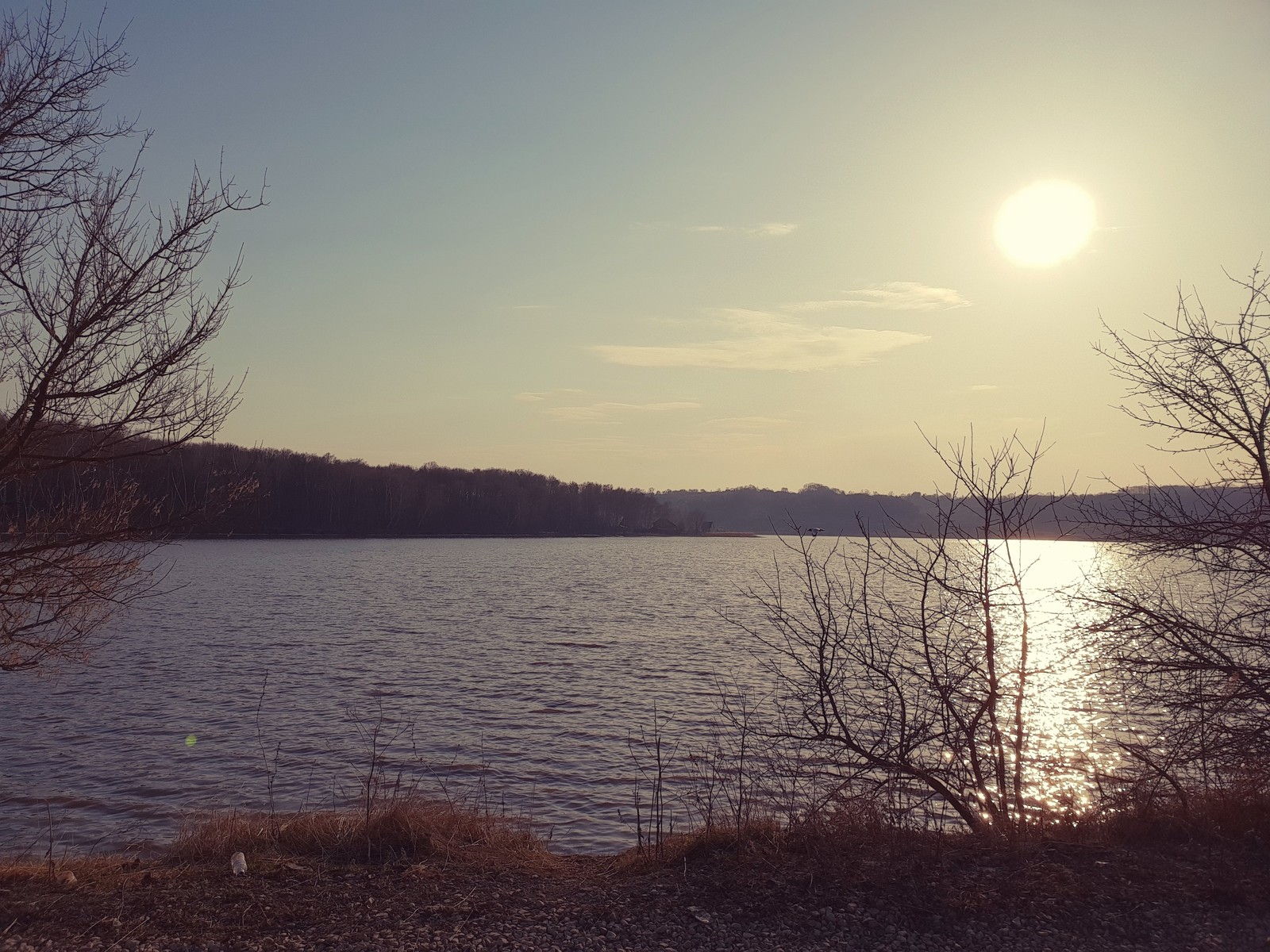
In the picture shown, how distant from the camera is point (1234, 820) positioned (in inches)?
304

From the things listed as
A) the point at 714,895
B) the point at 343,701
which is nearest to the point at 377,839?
the point at 714,895

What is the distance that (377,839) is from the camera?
8750 millimetres

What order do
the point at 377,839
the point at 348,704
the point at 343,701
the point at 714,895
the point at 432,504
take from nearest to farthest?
1. the point at 714,895
2. the point at 377,839
3. the point at 348,704
4. the point at 343,701
5. the point at 432,504

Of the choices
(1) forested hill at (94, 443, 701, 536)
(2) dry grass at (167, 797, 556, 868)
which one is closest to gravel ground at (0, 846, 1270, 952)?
(2) dry grass at (167, 797, 556, 868)

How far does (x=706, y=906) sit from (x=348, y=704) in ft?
51.7

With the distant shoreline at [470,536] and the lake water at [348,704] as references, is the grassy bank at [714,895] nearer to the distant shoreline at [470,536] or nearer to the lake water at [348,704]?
Answer: the lake water at [348,704]

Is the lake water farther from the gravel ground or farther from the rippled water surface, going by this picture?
the gravel ground

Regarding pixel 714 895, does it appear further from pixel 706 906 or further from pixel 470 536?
pixel 470 536

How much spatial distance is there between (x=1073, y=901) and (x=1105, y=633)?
2.97 meters

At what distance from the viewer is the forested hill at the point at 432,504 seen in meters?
115

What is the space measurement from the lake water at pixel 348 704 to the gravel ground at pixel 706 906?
12.0 ft

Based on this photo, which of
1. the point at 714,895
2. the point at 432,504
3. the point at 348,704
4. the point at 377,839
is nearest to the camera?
the point at 714,895

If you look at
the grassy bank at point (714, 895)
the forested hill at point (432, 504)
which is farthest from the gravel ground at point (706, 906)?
the forested hill at point (432, 504)

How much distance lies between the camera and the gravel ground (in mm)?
5949
